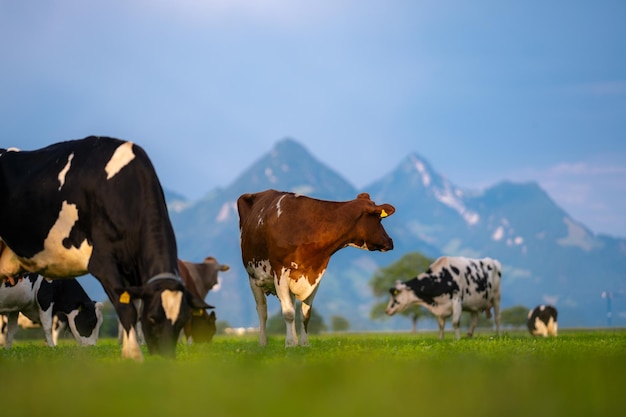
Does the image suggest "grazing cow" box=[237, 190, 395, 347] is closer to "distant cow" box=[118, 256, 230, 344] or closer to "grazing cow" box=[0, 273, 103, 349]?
"distant cow" box=[118, 256, 230, 344]

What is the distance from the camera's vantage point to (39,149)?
17344mm

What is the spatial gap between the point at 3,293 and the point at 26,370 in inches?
500

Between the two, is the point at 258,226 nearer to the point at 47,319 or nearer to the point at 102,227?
the point at 102,227

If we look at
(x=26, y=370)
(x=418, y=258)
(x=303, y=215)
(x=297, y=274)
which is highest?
(x=418, y=258)

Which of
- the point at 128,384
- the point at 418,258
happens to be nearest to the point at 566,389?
the point at 128,384

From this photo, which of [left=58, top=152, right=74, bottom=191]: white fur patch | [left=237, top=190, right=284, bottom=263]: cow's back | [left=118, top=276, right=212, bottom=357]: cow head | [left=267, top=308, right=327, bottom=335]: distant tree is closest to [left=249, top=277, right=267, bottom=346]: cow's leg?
[left=237, top=190, right=284, bottom=263]: cow's back

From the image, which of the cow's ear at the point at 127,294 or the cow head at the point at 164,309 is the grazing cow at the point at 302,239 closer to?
the cow's ear at the point at 127,294

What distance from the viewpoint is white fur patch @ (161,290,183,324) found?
13.1 metres

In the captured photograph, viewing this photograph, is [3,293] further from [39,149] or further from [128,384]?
[128,384]

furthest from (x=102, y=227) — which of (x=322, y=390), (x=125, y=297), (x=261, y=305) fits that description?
(x=261, y=305)

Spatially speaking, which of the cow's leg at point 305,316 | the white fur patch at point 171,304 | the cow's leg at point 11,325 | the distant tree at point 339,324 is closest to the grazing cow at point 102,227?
the white fur patch at point 171,304

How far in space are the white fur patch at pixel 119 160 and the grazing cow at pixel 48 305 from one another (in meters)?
7.26

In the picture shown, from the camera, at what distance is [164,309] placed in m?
13.1

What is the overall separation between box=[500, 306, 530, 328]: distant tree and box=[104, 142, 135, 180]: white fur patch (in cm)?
12040
